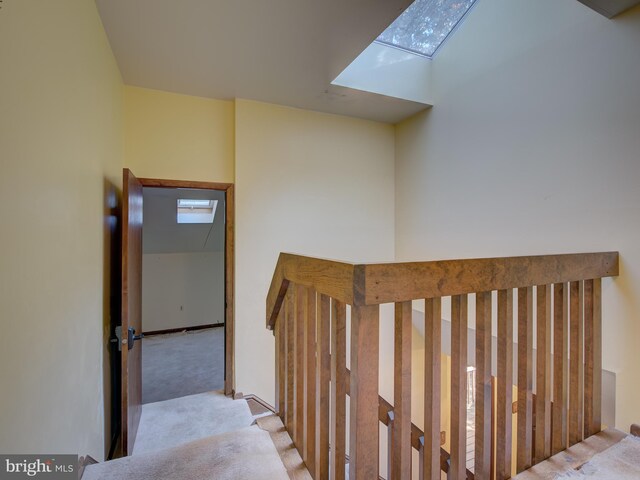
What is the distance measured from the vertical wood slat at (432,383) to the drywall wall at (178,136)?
2.45 m

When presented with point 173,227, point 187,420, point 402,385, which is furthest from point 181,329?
point 402,385

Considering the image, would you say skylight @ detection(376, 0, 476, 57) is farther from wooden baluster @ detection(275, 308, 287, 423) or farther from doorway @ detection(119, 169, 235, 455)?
wooden baluster @ detection(275, 308, 287, 423)

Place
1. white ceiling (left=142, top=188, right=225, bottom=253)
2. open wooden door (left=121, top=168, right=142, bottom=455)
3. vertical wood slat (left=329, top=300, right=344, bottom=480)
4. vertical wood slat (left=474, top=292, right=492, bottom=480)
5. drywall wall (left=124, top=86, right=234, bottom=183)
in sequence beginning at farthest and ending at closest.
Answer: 1. white ceiling (left=142, top=188, right=225, bottom=253)
2. drywall wall (left=124, top=86, right=234, bottom=183)
3. open wooden door (left=121, top=168, right=142, bottom=455)
4. vertical wood slat (left=474, top=292, right=492, bottom=480)
5. vertical wood slat (left=329, top=300, right=344, bottom=480)

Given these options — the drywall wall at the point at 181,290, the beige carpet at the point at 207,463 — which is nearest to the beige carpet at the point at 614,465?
the beige carpet at the point at 207,463

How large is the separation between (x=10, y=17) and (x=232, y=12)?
4.17ft

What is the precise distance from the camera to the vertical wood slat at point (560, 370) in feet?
4.84

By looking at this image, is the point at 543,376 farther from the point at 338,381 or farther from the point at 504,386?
the point at 338,381

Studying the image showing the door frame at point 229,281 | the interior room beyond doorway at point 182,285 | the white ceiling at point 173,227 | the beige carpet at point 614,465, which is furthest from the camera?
the white ceiling at point 173,227

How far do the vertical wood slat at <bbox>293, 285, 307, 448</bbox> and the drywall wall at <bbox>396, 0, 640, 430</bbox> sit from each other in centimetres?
191

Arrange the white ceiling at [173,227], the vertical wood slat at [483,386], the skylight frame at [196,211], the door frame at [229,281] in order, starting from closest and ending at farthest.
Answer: the vertical wood slat at [483,386] → the door frame at [229,281] → the white ceiling at [173,227] → the skylight frame at [196,211]

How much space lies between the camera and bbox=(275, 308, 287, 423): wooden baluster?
1627mm

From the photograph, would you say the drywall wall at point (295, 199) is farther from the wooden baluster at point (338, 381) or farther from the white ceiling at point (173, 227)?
the wooden baluster at point (338, 381)

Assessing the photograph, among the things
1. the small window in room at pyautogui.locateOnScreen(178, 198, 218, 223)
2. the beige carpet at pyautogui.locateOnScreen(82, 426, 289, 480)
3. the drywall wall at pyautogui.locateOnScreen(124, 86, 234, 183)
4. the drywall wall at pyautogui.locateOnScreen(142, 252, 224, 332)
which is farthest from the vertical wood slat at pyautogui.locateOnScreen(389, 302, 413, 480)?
the drywall wall at pyautogui.locateOnScreen(142, 252, 224, 332)

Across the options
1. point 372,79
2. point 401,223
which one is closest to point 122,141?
point 372,79
